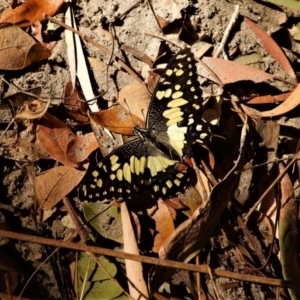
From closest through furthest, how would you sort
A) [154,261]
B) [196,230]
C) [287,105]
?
[154,261]
[196,230]
[287,105]

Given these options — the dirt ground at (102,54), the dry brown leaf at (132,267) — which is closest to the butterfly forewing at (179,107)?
the dirt ground at (102,54)

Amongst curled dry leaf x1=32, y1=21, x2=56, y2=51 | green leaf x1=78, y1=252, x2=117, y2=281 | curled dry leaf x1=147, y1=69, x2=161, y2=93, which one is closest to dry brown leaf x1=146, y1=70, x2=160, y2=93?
curled dry leaf x1=147, y1=69, x2=161, y2=93

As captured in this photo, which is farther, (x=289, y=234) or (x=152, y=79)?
(x=152, y=79)

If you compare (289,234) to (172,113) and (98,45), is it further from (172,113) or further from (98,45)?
(98,45)

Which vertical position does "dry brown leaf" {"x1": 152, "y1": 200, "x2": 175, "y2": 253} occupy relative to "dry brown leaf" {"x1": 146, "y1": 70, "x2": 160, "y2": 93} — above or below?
below

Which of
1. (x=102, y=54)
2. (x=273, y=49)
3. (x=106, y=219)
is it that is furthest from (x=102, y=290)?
(x=273, y=49)

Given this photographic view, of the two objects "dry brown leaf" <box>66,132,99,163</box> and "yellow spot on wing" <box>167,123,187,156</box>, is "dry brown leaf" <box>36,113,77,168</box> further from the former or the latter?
"yellow spot on wing" <box>167,123,187,156</box>
